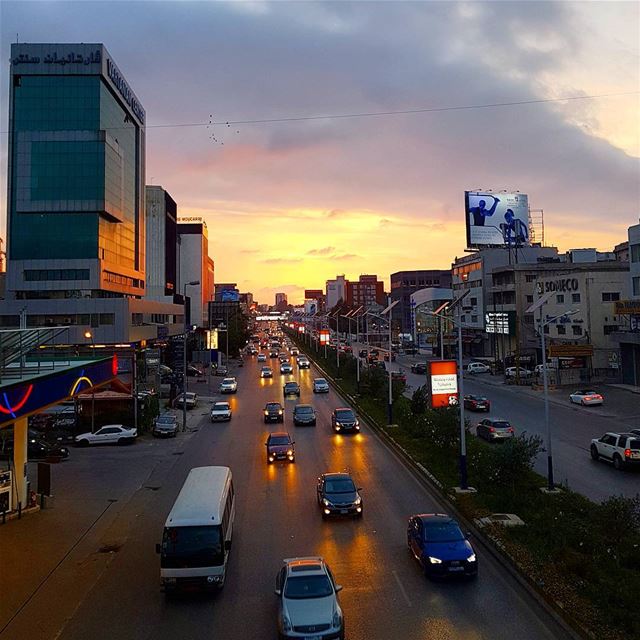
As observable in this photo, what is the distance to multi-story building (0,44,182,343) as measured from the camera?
249ft

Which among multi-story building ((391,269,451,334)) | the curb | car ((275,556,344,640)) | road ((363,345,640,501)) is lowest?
the curb

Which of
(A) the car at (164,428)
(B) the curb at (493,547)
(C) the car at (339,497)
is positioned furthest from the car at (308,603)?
(A) the car at (164,428)

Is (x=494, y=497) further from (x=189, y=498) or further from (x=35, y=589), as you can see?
(x=35, y=589)

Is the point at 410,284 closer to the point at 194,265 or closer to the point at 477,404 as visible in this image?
the point at 194,265

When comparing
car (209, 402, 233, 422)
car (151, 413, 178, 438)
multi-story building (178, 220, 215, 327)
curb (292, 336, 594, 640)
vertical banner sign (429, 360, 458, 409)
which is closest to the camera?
curb (292, 336, 594, 640)

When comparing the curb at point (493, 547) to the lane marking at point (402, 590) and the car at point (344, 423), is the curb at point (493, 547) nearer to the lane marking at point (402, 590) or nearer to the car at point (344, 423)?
the lane marking at point (402, 590)

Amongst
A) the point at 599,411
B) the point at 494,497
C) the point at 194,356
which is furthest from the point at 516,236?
the point at 494,497

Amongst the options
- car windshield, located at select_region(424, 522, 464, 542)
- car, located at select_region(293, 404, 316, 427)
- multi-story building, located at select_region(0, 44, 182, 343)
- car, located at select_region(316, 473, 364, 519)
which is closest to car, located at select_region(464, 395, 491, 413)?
car, located at select_region(293, 404, 316, 427)

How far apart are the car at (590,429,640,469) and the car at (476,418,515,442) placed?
5274 millimetres

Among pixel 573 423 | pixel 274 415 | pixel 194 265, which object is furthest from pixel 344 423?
pixel 194 265

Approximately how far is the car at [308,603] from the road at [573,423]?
13186 millimetres

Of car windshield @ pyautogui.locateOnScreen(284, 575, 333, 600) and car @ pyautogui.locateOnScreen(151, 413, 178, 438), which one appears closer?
car windshield @ pyautogui.locateOnScreen(284, 575, 333, 600)

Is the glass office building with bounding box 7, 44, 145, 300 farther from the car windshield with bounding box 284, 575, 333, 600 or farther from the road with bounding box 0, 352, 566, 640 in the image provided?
the car windshield with bounding box 284, 575, 333, 600

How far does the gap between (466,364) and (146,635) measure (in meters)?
69.6
